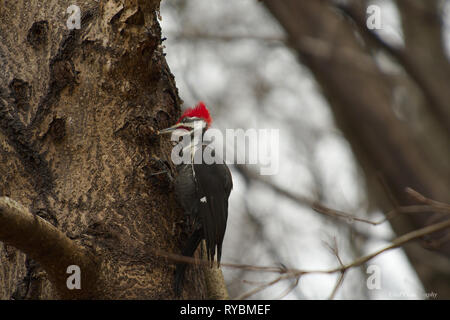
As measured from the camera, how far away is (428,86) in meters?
2.83

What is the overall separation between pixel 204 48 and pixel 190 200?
5327mm

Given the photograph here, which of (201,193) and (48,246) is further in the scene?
(201,193)

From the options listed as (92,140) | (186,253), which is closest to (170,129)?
(92,140)

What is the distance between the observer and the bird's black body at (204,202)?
271 cm

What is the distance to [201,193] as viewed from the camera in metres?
3.15

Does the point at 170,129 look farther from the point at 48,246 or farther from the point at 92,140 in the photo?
the point at 48,246

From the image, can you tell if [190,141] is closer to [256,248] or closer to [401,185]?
[401,185]

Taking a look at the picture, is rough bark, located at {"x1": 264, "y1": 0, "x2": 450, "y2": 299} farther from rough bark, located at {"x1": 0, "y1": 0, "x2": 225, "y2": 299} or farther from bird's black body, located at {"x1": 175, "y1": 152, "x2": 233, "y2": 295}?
rough bark, located at {"x1": 0, "y1": 0, "x2": 225, "y2": 299}

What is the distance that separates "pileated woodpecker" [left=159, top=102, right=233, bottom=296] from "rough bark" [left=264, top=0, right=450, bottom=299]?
2.64 ft

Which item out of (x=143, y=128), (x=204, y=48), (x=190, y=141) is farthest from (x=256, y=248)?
(x=143, y=128)

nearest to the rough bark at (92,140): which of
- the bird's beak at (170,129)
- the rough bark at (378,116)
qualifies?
the bird's beak at (170,129)

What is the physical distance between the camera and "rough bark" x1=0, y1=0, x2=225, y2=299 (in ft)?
7.57

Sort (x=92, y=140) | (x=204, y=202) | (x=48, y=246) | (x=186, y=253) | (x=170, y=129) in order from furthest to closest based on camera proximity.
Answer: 1. (x=204, y=202)
2. (x=170, y=129)
3. (x=186, y=253)
4. (x=92, y=140)
5. (x=48, y=246)

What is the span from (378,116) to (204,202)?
3.67ft
